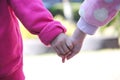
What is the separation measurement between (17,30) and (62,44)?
38cm

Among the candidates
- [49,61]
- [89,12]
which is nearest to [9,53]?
[89,12]

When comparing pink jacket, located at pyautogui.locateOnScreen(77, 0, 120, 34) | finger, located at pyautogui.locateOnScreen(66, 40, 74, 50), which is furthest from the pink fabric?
finger, located at pyautogui.locateOnScreen(66, 40, 74, 50)

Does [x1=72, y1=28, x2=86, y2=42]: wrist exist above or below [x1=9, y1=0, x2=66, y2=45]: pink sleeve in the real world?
below

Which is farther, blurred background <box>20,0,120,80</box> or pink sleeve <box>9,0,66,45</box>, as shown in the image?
blurred background <box>20,0,120,80</box>

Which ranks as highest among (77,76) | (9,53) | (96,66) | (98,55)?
(9,53)

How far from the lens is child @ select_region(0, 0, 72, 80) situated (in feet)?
8.51

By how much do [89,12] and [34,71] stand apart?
428 cm

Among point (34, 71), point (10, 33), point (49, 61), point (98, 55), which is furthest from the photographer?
point (98, 55)

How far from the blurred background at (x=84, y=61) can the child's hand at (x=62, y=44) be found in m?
3.34

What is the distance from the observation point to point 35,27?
8.50ft

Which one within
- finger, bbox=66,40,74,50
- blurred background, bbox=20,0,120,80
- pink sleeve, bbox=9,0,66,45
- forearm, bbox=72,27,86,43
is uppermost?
pink sleeve, bbox=9,0,66,45

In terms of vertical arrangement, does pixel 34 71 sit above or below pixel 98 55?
above

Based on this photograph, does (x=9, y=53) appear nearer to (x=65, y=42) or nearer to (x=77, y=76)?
(x=65, y=42)

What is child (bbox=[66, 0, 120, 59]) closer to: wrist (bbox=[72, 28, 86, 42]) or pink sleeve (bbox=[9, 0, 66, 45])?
wrist (bbox=[72, 28, 86, 42])
